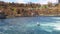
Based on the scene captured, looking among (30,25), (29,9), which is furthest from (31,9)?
(30,25)

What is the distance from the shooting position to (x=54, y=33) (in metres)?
3.41

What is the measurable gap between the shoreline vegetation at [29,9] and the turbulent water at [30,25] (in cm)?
12

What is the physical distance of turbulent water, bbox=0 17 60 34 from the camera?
135 inches

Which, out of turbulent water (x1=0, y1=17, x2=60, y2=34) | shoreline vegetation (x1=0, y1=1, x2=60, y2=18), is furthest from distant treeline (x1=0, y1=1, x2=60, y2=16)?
turbulent water (x1=0, y1=17, x2=60, y2=34)

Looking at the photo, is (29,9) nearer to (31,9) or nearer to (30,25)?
(31,9)

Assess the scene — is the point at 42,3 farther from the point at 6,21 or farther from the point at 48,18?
the point at 6,21

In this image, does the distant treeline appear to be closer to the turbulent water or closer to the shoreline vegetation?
the shoreline vegetation

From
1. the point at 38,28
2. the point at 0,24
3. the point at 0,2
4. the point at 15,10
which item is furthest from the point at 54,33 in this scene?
the point at 0,2

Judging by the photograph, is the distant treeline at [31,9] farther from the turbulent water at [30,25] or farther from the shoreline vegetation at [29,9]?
the turbulent water at [30,25]

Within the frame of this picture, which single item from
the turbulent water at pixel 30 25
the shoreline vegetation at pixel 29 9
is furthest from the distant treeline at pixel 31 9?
the turbulent water at pixel 30 25

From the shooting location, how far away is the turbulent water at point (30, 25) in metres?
3.44

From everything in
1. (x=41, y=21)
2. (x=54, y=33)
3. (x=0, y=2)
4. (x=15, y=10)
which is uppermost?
(x=0, y=2)

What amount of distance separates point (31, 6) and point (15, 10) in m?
0.45

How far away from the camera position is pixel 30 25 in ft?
11.8
